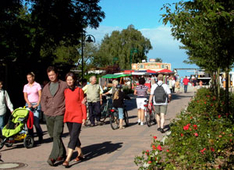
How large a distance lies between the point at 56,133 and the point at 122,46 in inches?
2516

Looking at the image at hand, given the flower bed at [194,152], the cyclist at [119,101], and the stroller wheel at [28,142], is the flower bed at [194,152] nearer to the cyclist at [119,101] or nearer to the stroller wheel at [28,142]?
the stroller wheel at [28,142]

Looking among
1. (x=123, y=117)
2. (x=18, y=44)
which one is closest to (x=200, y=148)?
(x=123, y=117)

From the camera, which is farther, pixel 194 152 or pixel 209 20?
pixel 209 20

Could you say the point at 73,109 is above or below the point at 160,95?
below

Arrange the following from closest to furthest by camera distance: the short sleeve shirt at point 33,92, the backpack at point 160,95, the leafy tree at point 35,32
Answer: the short sleeve shirt at point 33,92
the backpack at point 160,95
the leafy tree at point 35,32

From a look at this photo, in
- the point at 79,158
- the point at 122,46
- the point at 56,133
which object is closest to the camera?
the point at 56,133

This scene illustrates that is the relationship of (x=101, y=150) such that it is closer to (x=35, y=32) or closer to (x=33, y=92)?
(x=33, y=92)

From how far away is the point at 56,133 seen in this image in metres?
7.38

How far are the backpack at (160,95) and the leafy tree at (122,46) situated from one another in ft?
188

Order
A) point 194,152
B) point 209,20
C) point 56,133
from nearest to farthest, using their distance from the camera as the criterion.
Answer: point 194,152 → point 56,133 → point 209,20

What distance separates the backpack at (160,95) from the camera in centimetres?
1162

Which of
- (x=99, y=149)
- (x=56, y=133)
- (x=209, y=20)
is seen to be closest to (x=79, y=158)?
(x=56, y=133)

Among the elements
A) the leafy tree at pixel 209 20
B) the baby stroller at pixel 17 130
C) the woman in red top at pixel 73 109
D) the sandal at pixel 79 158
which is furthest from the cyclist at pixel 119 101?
the woman in red top at pixel 73 109

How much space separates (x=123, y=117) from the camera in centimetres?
1337
